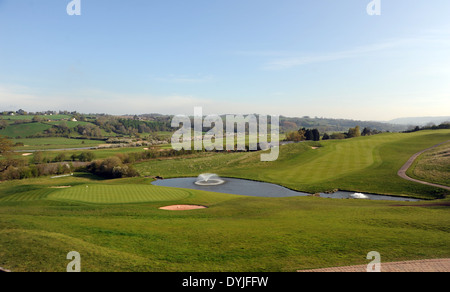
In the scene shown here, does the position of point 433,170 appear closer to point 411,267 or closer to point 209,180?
point 411,267

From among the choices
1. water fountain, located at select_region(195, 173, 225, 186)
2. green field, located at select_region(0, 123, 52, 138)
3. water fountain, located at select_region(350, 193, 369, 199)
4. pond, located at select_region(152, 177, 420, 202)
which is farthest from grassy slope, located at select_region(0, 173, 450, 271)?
green field, located at select_region(0, 123, 52, 138)

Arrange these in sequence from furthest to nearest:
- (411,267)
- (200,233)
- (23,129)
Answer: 1. (23,129)
2. (200,233)
3. (411,267)

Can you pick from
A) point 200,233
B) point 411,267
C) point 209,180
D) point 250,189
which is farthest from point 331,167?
point 200,233

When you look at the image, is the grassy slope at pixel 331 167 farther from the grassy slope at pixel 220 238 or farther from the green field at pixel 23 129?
the green field at pixel 23 129

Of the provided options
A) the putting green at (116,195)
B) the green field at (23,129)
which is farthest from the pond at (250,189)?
the green field at (23,129)

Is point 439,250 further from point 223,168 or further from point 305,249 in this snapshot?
point 223,168

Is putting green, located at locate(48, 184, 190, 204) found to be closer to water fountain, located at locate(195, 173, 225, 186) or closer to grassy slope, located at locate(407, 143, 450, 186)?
water fountain, located at locate(195, 173, 225, 186)
